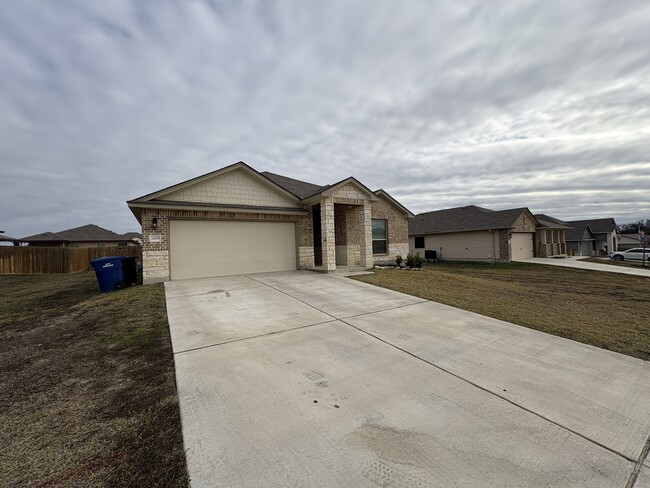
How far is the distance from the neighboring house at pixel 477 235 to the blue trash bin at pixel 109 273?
23293 mm

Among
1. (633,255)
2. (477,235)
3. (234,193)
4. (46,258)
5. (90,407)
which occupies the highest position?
(234,193)

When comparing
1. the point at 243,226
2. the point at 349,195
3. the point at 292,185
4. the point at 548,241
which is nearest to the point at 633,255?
the point at 548,241

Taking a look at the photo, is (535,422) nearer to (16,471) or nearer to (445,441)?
(445,441)

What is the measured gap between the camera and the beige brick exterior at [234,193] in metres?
10.9

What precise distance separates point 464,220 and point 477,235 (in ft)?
7.50

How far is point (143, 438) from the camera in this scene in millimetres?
2311

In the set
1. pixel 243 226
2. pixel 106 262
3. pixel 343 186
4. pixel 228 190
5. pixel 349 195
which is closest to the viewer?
pixel 106 262

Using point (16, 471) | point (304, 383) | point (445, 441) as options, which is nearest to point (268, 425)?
point (304, 383)

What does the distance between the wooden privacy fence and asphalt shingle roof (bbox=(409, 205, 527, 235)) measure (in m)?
24.3

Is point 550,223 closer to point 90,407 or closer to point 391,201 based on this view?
point 391,201

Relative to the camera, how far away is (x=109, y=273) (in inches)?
367

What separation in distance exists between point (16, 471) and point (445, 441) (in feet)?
10.4

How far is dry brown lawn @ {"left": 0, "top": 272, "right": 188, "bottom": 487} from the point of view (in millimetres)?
2010

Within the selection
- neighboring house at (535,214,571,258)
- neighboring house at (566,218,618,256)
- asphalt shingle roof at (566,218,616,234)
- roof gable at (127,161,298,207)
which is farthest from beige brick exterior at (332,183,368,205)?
asphalt shingle roof at (566,218,616,234)
